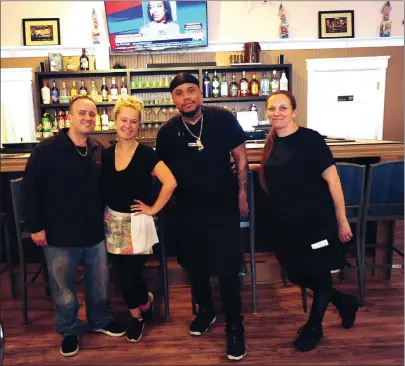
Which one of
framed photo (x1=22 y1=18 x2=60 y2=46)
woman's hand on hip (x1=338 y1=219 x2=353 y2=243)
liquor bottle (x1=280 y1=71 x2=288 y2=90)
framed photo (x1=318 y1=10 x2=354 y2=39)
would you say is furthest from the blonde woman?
→ framed photo (x1=318 y1=10 x2=354 y2=39)

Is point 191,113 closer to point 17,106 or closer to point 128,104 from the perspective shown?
point 128,104

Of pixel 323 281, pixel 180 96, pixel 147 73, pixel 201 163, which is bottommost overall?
pixel 323 281

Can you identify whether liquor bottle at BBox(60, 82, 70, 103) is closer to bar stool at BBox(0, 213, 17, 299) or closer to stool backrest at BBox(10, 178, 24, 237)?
bar stool at BBox(0, 213, 17, 299)

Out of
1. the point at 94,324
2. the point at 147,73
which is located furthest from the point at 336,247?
the point at 147,73

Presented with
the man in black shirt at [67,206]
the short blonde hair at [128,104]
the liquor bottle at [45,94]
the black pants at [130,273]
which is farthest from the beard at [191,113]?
the liquor bottle at [45,94]

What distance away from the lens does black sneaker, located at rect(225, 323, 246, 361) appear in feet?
6.63

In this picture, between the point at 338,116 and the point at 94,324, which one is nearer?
the point at 94,324

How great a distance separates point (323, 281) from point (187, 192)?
0.87 metres

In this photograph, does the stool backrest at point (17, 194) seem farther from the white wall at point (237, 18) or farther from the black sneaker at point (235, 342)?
the white wall at point (237, 18)

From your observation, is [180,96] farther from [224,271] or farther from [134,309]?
[134,309]

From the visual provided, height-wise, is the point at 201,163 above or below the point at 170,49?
below

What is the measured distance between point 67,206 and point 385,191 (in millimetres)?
1949

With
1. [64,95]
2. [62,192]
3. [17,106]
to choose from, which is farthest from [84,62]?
[62,192]

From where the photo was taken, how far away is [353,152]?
2.72 metres
